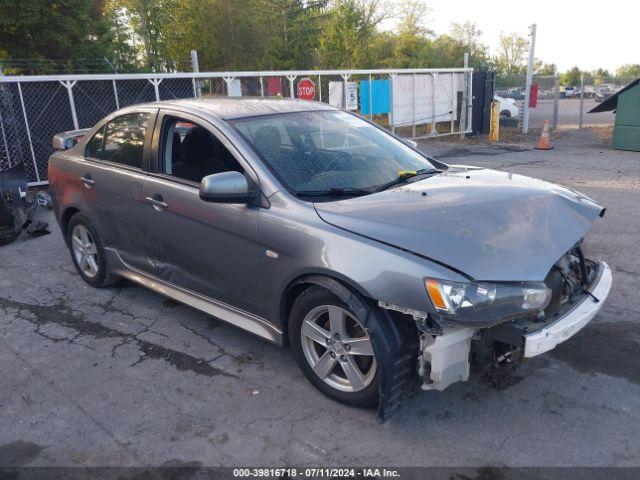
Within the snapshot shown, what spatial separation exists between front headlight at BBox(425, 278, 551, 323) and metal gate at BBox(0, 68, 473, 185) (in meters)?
6.14

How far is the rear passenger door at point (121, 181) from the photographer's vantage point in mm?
4375

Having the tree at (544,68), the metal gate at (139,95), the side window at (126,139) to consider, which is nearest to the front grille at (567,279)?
the side window at (126,139)

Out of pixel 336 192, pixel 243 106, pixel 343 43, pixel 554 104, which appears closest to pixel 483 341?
pixel 336 192

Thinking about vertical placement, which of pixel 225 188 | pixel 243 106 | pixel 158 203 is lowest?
pixel 158 203

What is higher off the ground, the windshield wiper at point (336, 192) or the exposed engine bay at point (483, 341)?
the windshield wiper at point (336, 192)

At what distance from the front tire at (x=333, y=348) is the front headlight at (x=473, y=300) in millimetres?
479

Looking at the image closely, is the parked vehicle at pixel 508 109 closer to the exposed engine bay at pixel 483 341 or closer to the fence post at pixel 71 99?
the fence post at pixel 71 99

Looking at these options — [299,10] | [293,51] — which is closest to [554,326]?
[293,51]

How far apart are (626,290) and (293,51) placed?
30.3 metres

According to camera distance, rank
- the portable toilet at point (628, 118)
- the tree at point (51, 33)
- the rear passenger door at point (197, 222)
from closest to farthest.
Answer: the rear passenger door at point (197, 222)
the portable toilet at point (628, 118)
the tree at point (51, 33)

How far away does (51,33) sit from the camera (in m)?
22.1

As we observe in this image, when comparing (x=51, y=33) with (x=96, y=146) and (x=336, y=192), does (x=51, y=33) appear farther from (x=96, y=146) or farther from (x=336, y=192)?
(x=336, y=192)

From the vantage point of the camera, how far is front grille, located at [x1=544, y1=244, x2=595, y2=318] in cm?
322

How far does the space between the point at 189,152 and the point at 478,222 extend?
225 cm
